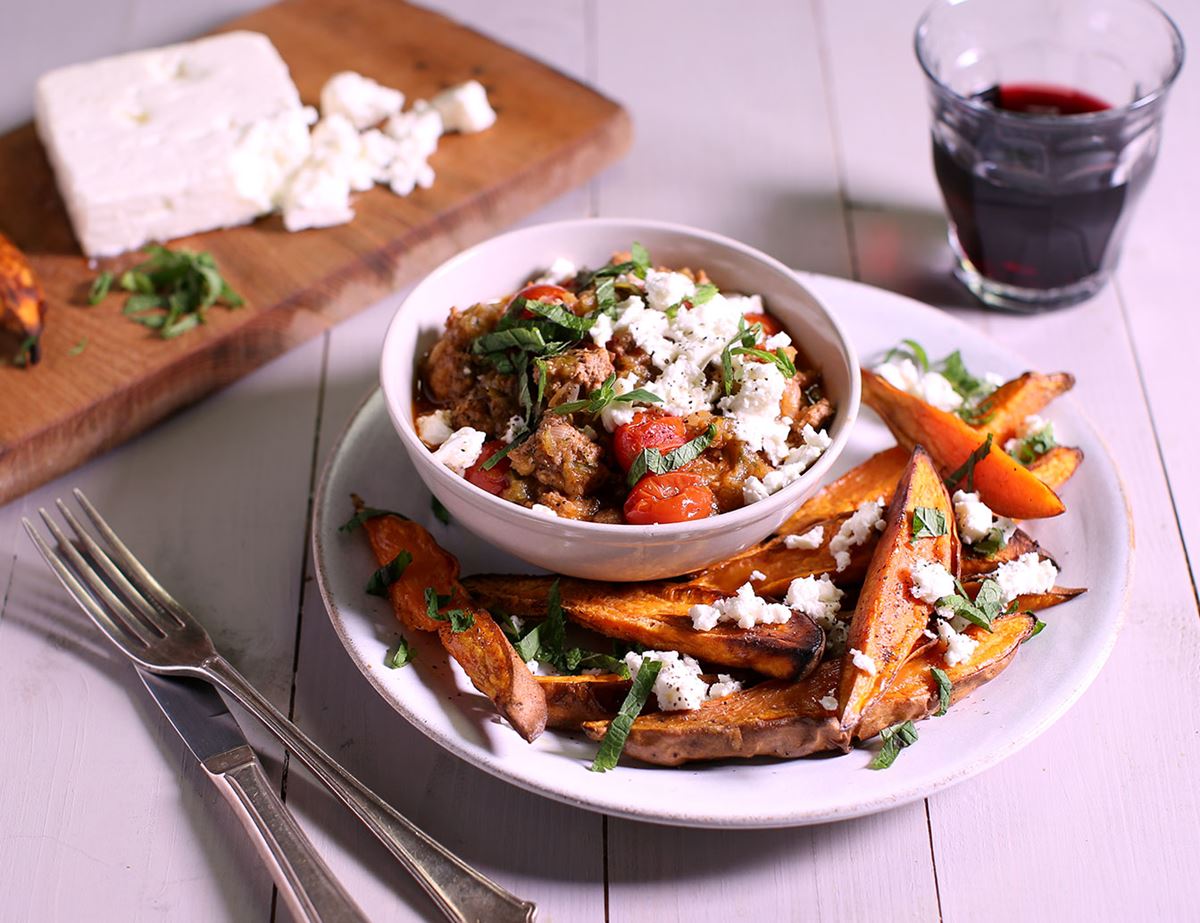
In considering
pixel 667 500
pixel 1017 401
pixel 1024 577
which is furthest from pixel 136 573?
pixel 1017 401

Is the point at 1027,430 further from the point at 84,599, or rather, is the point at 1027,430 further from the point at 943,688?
the point at 84,599

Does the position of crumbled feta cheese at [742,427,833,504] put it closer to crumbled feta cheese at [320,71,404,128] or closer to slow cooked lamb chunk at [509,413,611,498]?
slow cooked lamb chunk at [509,413,611,498]

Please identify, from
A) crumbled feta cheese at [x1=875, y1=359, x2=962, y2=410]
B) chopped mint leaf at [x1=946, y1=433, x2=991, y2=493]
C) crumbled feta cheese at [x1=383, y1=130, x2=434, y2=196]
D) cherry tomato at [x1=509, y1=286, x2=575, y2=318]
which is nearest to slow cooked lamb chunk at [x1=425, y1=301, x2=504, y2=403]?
cherry tomato at [x1=509, y1=286, x2=575, y2=318]

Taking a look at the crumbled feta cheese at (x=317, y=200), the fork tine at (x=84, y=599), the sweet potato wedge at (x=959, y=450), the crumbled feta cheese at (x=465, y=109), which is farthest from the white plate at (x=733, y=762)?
the crumbled feta cheese at (x=465, y=109)

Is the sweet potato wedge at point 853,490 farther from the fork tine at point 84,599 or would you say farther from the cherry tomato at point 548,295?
the fork tine at point 84,599

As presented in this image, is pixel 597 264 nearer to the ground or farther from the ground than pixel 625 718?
farther from the ground

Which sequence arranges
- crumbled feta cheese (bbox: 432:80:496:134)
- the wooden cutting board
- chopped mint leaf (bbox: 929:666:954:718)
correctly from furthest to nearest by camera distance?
crumbled feta cheese (bbox: 432:80:496:134), the wooden cutting board, chopped mint leaf (bbox: 929:666:954:718)
